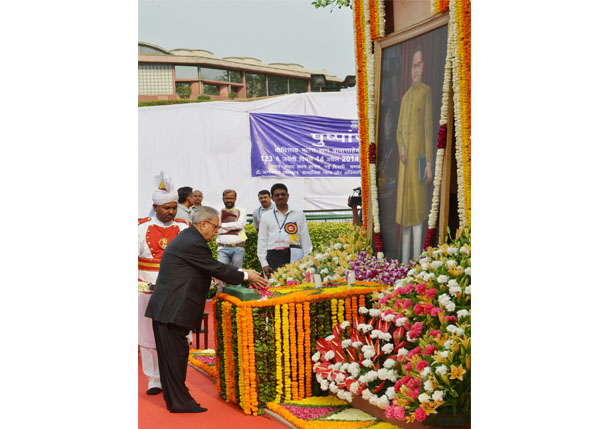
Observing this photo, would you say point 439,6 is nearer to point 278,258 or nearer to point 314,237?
point 278,258

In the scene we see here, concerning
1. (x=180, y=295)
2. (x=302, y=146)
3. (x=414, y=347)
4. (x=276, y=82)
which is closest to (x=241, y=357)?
(x=180, y=295)

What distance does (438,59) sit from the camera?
4395 millimetres

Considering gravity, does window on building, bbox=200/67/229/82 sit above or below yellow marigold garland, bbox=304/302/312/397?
above

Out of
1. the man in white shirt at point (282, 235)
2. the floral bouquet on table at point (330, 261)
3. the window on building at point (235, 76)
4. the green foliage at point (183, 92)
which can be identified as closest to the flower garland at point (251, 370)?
the floral bouquet on table at point (330, 261)

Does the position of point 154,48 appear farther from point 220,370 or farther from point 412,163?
point 220,370

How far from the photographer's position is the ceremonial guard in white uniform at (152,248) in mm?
4664

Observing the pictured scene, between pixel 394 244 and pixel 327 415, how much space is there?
1.68 m

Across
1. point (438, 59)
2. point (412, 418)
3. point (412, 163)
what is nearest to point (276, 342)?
point (412, 418)

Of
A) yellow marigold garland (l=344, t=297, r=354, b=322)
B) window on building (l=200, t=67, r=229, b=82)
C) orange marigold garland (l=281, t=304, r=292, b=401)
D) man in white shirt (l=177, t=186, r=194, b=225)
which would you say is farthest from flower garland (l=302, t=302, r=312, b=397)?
window on building (l=200, t=67, r=229, b=82)

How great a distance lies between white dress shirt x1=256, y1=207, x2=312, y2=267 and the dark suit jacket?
5.88 feet

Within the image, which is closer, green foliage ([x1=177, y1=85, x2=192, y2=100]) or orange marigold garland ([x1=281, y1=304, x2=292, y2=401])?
orange marigold garland ([x1=281, y1=304, x2=292, y2=401])

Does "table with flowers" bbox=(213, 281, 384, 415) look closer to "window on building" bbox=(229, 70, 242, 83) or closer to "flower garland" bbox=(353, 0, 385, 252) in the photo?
"flower garland" bbox=(353, 0, 385, 252)

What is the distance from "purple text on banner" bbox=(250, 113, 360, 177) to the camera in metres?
6.41

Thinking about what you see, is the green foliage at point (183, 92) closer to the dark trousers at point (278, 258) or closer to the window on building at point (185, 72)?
the window on building at point (185, 72)
